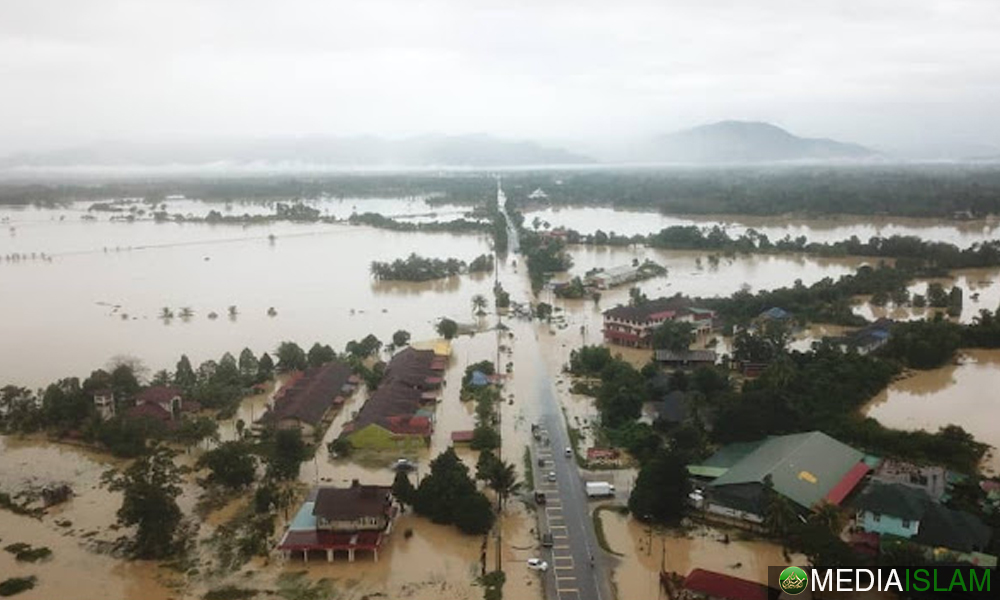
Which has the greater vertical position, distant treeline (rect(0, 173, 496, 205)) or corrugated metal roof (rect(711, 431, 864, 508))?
distant treeline (rect(0, 173, 496, 205))

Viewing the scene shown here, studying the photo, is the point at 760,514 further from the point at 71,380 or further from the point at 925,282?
the point at 925,282

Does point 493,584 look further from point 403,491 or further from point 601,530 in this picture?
point 403,491

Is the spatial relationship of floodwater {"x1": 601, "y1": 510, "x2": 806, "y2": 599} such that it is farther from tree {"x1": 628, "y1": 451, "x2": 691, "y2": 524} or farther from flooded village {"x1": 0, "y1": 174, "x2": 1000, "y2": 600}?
tree {"x1": 628, "y1": 451, "x2": 691, "y2": 524}

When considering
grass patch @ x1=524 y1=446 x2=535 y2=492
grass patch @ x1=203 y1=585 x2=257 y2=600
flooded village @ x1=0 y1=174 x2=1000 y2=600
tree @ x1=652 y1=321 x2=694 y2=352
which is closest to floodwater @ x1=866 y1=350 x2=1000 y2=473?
flooded village @ x1=0 y1=174 x2=1000 y2=600

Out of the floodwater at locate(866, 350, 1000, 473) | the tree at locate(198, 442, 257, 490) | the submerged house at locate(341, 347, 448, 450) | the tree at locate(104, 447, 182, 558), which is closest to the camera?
the tree at locate(104, 447, 182, 558)

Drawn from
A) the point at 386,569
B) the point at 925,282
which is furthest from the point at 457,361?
the point at 925,282

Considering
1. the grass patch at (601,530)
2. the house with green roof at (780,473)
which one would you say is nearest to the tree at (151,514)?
the grass patch at (601,530)
